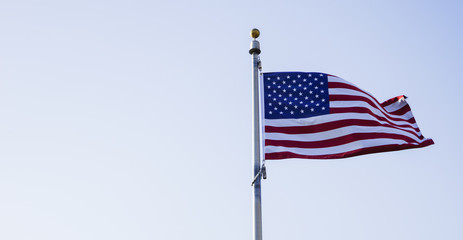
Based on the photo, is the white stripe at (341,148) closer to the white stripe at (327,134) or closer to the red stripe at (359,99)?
the white stripe at (327,134)

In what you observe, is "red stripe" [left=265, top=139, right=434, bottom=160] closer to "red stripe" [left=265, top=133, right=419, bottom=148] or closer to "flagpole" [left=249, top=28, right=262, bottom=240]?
"red stripe" [left=265, top=133, right=419, bottom=148]

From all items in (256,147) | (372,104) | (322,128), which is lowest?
(256,147)

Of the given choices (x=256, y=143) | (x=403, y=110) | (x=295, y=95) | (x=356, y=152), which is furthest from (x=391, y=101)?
(x=256, y=143)

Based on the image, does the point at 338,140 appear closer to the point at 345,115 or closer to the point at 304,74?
the point at 345,115

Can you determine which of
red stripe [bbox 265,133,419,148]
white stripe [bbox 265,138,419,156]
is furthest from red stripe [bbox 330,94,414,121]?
white stripe [bbox 265,138,419,156]

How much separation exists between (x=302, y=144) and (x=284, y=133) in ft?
1.62

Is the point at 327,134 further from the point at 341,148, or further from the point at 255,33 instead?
the point at 255,33

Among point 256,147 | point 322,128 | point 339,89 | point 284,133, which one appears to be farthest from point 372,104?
point 256,147

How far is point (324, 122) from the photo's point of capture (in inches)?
538

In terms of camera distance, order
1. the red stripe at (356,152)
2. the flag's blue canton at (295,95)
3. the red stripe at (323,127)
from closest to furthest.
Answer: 1. the red stripe at (356,152)
2. the red stripe at (323,127)
3. the flag's blue canton at (295,95)

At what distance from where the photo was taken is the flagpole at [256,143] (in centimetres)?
1120

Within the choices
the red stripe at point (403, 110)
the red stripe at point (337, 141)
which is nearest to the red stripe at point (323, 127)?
the red stripe at point (337, 141)

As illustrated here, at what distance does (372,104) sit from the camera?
14.6m

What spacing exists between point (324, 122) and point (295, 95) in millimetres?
999
